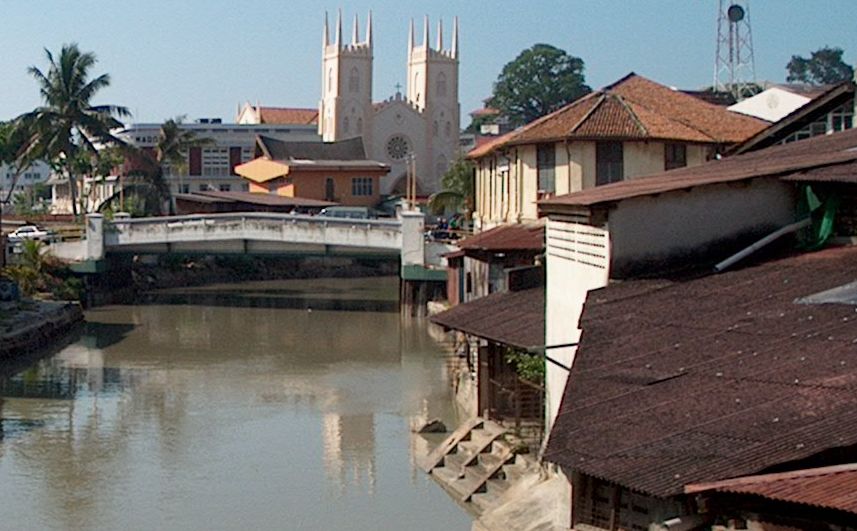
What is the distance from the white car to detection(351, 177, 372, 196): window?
51.3ft

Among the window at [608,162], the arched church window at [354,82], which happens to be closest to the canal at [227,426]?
the window at [608,162]

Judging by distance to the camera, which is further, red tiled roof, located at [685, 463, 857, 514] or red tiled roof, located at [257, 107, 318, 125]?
red tiled roof, located at [257, 107, 318, 125]

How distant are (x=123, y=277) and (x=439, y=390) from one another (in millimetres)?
22658

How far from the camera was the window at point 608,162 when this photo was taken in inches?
1265

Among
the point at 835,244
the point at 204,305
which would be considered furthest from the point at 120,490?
the point at 204,305

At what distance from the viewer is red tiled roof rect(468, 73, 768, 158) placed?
32.0 m

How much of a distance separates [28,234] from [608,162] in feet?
83.2

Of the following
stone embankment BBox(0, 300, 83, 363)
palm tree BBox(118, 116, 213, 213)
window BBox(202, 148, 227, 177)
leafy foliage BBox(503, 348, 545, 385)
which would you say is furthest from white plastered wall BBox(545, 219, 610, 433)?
window BBox(202, 148, 227, 177)

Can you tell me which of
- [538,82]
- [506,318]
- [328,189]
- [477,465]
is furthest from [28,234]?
[538,82]

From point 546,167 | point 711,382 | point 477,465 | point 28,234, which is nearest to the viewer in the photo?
point 711,382

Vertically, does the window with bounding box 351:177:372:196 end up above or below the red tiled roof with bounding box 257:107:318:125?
below

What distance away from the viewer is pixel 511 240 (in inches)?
1129

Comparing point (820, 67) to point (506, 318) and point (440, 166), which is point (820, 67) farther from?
point (506, 318)

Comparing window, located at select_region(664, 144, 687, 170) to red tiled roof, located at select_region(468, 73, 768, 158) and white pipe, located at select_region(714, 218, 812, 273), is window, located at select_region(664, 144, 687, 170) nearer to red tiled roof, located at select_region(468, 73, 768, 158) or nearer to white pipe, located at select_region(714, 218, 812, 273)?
red tiled roof, located at select_region(468, 73, 768, 158)
